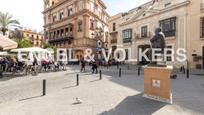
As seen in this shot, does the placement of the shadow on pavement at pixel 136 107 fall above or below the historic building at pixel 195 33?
below

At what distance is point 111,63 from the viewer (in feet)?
115

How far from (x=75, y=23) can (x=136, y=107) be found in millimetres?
41136

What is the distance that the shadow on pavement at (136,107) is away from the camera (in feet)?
21.3

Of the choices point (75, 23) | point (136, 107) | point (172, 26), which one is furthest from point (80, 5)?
point (136, 107)

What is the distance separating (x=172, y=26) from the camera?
89.9 ft

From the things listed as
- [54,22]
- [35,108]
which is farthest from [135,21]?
[35,108]

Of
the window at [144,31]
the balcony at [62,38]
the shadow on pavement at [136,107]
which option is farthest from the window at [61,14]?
the shadow on pavement at [136,107]

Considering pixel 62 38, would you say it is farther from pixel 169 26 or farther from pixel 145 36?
pixel 169 26

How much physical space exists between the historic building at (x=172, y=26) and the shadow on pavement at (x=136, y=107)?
18918 millimetres

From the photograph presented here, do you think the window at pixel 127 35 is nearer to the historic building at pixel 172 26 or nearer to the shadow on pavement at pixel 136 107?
the historic building at pixel 172 26

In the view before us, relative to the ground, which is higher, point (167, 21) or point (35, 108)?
point (167, 21)

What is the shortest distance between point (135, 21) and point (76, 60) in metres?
15.6

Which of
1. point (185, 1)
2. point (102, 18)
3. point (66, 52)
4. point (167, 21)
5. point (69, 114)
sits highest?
point (102, 18)

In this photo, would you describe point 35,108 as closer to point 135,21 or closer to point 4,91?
point 4,91
